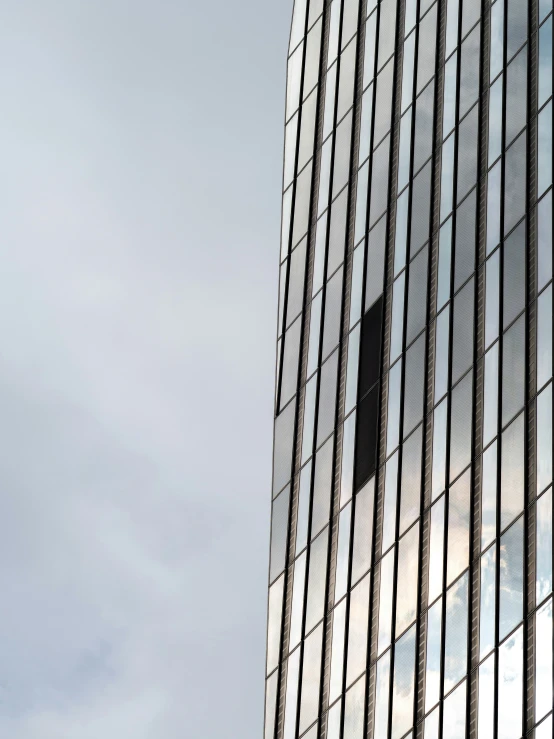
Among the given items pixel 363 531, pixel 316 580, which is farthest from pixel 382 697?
pixel 316 580

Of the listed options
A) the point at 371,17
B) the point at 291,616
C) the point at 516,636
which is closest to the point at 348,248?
the point at 371,17

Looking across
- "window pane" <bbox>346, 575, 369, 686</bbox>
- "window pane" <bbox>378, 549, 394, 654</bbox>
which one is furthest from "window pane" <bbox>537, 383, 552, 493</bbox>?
A: "window pane" <bbox>346, 575, 369, 686</bbox>

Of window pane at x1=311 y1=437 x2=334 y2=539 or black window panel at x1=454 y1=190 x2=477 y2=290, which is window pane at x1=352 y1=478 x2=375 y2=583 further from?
black window panel at x1=454 y1=190 x2=477 y2=290

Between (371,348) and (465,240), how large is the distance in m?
5.86

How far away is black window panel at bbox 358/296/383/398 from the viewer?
44.1 meters

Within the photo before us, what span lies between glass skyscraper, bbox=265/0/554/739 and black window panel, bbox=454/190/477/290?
2.8 inches

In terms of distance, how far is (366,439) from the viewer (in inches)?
1702

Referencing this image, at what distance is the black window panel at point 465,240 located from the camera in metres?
39.8

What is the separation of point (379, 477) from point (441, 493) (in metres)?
4.06

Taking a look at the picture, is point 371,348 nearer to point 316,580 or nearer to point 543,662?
point 316,580

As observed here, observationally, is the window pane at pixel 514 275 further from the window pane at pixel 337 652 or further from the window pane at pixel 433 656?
the window pane at pixel 337 652

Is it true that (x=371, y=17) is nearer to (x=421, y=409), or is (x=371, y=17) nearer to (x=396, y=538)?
(x=421, y=409)

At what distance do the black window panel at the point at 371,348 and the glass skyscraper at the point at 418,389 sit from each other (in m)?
0.11

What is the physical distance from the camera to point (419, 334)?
4162cm
